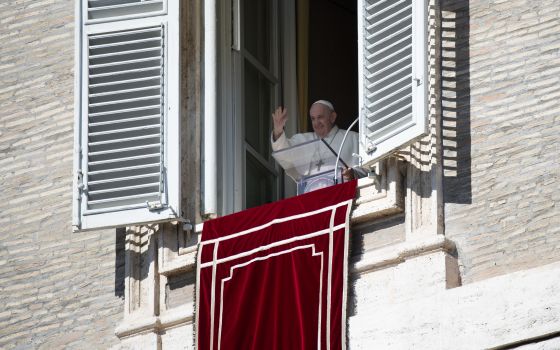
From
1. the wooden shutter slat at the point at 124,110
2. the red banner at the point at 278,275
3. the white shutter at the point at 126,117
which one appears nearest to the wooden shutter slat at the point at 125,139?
the white shutter at the point at 126,117

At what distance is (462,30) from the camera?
43.7ft

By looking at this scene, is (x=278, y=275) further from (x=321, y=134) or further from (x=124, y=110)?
(x=321, y=134)

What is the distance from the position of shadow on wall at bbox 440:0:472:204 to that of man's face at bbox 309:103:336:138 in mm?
1509

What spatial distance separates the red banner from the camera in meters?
13.1

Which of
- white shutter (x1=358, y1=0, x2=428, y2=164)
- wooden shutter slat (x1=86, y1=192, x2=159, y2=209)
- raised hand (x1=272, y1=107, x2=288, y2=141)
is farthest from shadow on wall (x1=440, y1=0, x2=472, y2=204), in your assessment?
wooden shutter slat (x1=86, y1=192, x2=159, y2=209)

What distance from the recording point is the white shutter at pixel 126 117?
13914 millimetres

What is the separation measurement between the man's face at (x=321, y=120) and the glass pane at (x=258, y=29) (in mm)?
571

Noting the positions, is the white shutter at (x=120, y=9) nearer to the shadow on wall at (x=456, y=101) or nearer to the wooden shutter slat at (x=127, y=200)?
the wooden shutter slat at (x=127, y=200)

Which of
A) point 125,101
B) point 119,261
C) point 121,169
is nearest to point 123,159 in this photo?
point 121,169

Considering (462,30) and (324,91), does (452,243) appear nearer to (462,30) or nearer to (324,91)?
(462,30)

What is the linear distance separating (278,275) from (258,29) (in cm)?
232

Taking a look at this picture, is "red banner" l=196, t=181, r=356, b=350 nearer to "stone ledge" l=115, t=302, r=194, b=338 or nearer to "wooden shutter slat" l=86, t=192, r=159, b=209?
"stone ledge" l=115, t=302, r=194, b=338

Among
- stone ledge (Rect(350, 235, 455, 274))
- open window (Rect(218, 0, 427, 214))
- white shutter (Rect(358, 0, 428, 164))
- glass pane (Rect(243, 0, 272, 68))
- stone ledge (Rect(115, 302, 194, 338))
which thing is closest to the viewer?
stone ledge (Rect(350, 235, 455, 274))

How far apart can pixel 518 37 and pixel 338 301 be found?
1.55m
